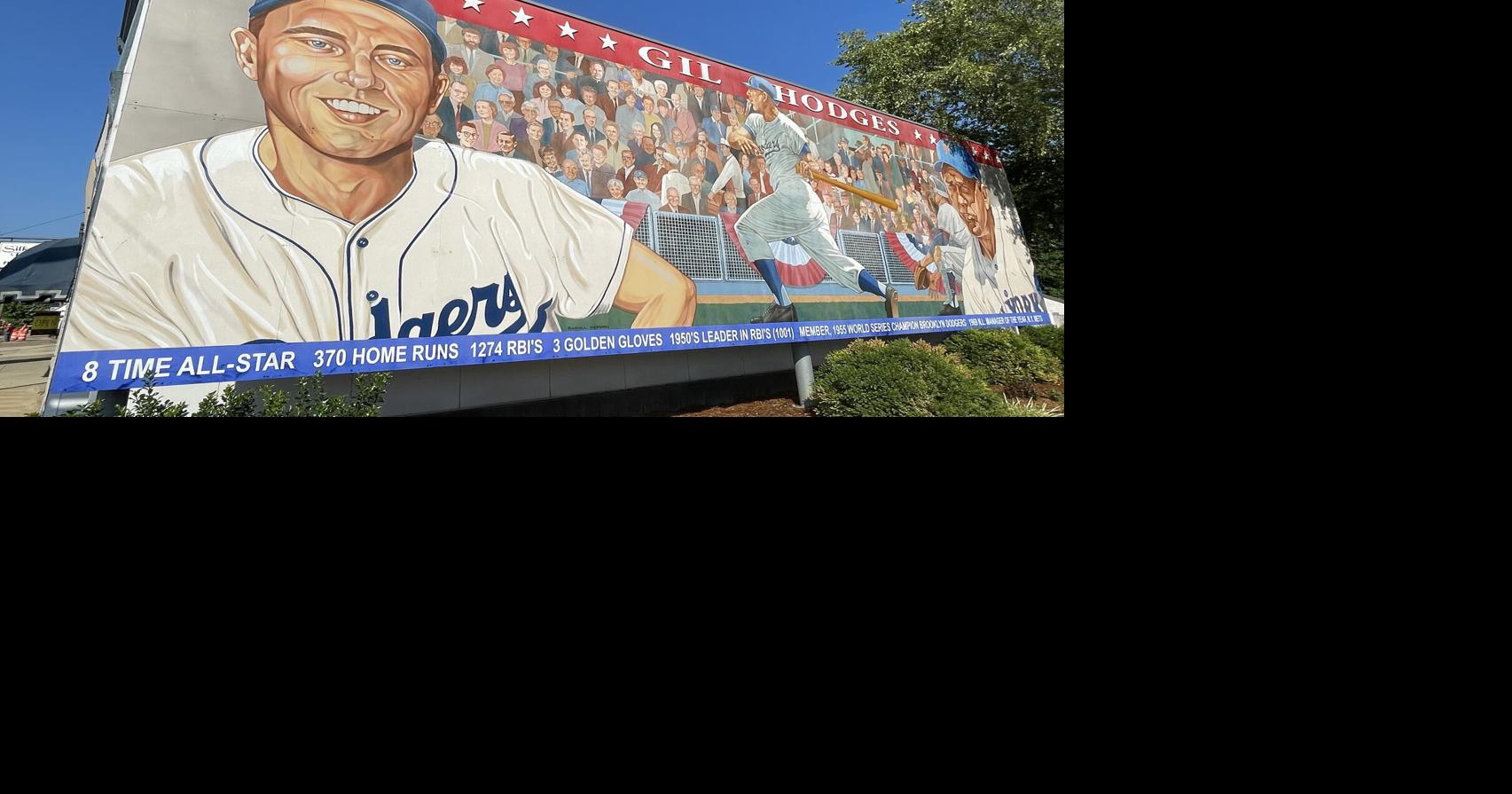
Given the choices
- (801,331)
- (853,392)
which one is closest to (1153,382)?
(853,392)

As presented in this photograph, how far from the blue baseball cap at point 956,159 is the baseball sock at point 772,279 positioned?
398 centimetres

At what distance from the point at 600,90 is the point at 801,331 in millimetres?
3224

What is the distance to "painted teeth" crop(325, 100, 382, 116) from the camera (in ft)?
14.6

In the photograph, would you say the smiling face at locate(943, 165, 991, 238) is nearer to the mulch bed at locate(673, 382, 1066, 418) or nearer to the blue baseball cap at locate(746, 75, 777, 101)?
the mulch bed at locate(673, 382, 1066, 418)

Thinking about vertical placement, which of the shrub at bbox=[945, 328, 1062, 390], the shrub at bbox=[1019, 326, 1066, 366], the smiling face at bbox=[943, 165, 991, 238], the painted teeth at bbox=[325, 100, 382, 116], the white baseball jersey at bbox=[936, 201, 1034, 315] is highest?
the smiling face at bbox=[943, 165, 991, 238]

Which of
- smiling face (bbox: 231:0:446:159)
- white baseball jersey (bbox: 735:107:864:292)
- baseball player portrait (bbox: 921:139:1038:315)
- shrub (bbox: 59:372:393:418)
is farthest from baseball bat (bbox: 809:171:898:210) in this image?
shrub (bbox: 59:372:393:418)

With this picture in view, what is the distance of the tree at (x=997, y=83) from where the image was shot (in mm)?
10539

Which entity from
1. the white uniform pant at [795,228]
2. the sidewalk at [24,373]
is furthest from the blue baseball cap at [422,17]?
the sidewalk at [24,373]

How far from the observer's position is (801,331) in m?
6.84

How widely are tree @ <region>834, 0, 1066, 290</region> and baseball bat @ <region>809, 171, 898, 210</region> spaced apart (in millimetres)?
2847

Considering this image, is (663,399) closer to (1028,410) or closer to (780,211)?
(780,211)

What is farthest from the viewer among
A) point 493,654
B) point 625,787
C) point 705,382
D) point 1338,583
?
point 705,382

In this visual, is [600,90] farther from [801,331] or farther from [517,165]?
[801,331]

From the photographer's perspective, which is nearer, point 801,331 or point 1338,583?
point 1338,583
